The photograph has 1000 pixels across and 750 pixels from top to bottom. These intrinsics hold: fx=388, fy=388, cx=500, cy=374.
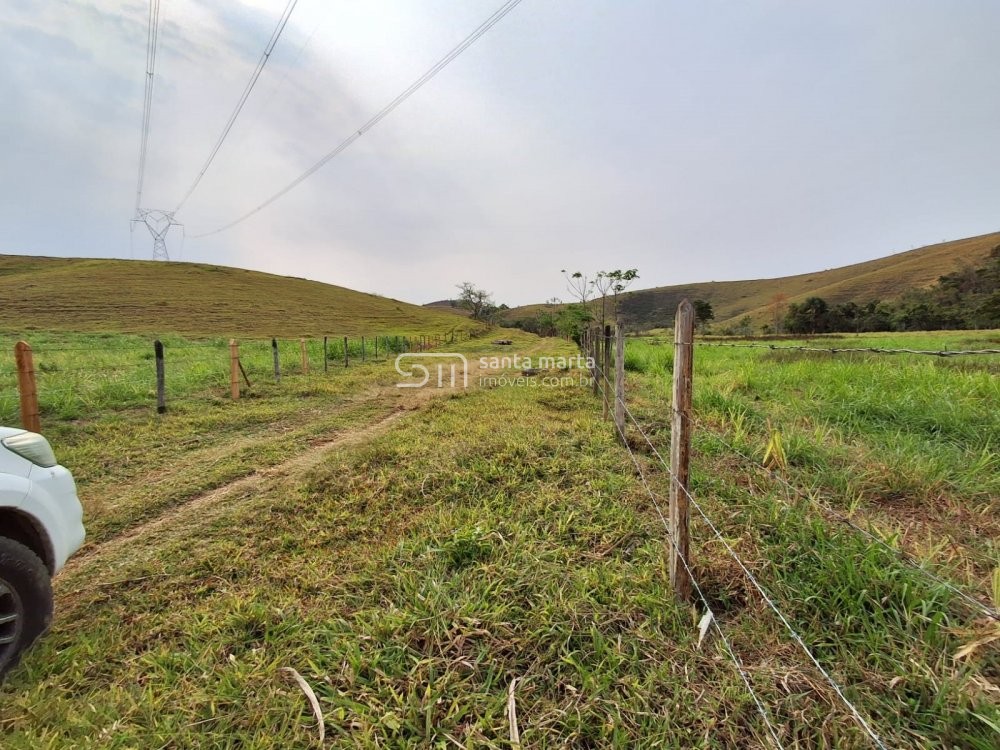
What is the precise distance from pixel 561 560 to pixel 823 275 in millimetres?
143133

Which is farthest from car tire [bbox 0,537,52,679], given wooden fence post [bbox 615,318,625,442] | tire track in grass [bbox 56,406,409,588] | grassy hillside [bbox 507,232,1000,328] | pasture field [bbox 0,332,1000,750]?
grassy hillside [bbox 507,232,1000,328]

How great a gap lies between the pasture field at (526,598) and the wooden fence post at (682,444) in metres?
0.19

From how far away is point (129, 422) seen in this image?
19.2 ft

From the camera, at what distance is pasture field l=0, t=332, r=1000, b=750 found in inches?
63.2

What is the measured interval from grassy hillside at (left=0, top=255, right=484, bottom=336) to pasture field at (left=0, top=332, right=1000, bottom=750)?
31948 mm

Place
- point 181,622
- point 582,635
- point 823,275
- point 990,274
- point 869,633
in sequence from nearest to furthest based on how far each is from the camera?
point 869,633
point 582,635
point 181,622
point 990,274
point 823,275

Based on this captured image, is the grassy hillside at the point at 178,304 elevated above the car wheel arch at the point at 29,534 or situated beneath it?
elevated above

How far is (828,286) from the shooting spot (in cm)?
8806

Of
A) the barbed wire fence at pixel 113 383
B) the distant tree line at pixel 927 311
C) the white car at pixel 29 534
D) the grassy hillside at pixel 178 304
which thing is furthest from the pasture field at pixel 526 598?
the distant tree line at pixel 927 311

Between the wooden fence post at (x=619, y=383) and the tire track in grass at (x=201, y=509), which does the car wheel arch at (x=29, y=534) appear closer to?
the tire track in grass at (x=201, y=509)

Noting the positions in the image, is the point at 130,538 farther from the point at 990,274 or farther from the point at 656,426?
the point at 990,274

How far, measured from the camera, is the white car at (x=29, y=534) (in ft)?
6.16

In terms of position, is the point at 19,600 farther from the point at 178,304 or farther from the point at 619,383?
the point at 178,304

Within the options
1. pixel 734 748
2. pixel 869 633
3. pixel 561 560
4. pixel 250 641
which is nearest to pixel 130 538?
pixel 250 641
